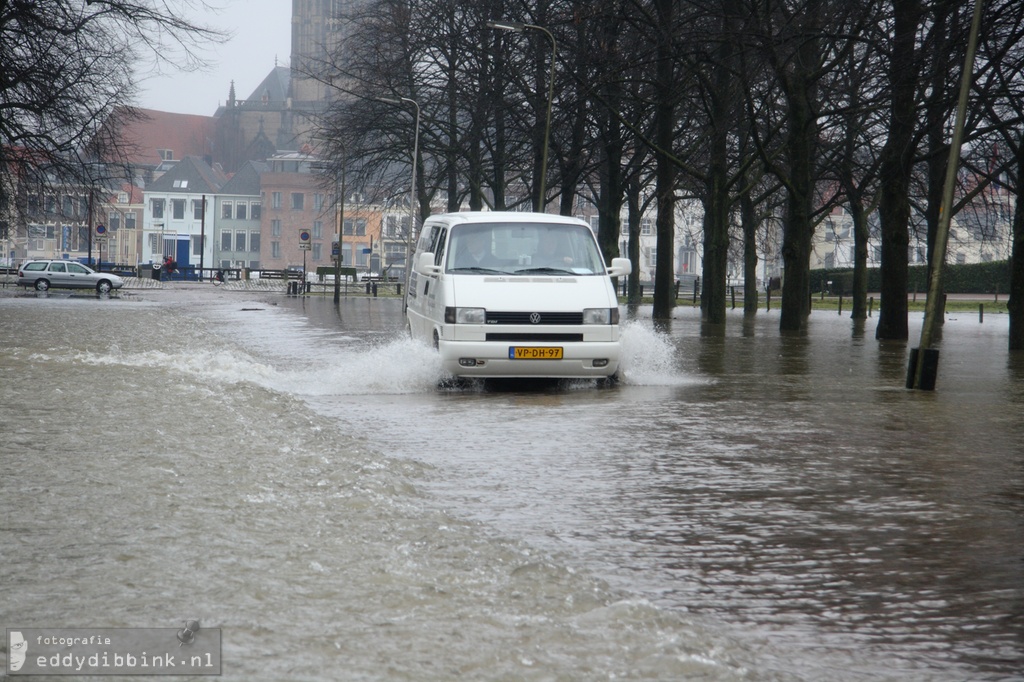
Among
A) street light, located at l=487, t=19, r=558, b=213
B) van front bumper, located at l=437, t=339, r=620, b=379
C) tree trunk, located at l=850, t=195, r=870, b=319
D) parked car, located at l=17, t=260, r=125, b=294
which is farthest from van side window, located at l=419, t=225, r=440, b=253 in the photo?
parked car, located at l=17, t=260, r=125, b=294

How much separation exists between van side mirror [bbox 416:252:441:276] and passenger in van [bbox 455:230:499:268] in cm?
26

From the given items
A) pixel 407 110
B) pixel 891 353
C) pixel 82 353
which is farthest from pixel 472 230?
pixel 407 110

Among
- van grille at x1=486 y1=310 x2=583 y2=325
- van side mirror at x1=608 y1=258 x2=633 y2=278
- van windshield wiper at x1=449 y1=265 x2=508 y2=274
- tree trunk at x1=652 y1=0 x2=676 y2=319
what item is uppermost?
tree trunk at x1=652 y1=0 x2=676 y2=319

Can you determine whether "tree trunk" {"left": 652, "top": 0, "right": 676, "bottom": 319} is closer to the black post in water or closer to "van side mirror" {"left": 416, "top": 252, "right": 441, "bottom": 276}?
"van side mirror" {"left": 416, "top": 252, "right": 441, "bottom": 276}

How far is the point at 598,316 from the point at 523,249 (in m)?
1.35

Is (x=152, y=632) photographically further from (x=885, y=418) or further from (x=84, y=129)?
(x=84, y=129)

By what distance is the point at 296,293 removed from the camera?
64625mm

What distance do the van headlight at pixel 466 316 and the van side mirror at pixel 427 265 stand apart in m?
0.98

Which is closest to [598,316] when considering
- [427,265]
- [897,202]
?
[427,265]

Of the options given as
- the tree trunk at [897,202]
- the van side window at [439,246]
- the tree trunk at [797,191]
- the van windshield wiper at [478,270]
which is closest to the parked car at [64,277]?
the tree trunk at [797,191]

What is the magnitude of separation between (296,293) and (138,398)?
52.4 metres

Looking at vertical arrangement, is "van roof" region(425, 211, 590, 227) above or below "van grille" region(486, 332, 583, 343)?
above

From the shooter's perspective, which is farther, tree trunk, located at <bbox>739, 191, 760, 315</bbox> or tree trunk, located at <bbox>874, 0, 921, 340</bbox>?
tree trunk, located at <bbox>739, 191, 760, 315</bbox>

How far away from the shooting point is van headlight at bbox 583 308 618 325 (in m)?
14.1
